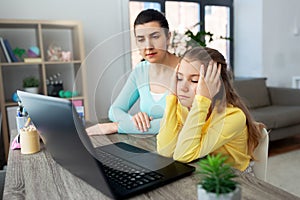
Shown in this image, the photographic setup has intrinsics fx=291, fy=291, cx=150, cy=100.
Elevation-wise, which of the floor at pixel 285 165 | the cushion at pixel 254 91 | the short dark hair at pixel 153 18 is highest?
the short dark hair at pixel 153 18

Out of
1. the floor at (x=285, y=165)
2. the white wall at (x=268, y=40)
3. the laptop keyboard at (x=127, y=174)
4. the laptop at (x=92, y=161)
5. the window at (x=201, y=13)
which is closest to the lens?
the laptop at (x=92, y=161)

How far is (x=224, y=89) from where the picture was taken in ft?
2.99

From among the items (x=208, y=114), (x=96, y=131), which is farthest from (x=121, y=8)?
(x=208, y=114)

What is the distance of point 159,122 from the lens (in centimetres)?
102

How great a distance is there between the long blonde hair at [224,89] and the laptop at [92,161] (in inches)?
9.9

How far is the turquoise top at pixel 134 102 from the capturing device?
3.34ft

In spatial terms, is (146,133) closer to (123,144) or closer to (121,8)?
(123,144)

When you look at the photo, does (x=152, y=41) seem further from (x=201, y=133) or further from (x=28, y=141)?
(x=28, y=141)

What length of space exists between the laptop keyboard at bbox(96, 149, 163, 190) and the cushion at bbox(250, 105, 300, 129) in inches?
91.9

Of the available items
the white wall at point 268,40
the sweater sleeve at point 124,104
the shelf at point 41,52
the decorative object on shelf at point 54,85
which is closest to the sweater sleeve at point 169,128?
the sweater sleeve at point 124,104

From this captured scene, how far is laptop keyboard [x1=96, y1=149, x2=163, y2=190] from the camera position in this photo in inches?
26.4

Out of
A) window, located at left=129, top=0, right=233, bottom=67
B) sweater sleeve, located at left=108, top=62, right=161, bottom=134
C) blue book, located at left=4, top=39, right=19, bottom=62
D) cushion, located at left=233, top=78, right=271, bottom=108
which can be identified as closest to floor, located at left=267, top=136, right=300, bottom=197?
cushion, located at left=233, top=78, right=271, bottom=108

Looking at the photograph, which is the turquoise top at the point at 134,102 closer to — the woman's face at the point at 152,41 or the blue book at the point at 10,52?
the woman's face at the point at 152,41

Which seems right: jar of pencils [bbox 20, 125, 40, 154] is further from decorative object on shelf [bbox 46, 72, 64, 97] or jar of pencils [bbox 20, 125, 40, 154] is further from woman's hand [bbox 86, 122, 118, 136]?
decorative object on shelf [bbox 46, 72, 64, 97]
